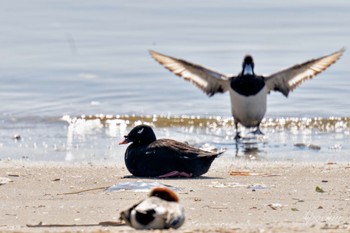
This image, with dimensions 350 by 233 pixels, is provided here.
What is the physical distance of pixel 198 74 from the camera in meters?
17.4

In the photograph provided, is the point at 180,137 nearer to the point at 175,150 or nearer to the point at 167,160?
the point at 175,150

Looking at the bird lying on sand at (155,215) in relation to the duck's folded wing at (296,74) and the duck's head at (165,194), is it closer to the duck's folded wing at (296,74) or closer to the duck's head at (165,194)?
the duck's head at (165,194)

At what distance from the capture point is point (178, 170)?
423 inches

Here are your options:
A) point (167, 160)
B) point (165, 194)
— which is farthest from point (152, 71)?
point (165, 194)

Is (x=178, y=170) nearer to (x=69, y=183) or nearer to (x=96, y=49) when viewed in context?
(x=69, y=183)

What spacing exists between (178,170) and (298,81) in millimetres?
6659

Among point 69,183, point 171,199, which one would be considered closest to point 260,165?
point 69,183

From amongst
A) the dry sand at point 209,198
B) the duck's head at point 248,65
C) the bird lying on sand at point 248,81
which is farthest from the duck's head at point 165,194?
the duck's head at point 248,65

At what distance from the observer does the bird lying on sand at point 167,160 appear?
10719 millimetres

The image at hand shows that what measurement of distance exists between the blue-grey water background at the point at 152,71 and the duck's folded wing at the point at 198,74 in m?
0.31

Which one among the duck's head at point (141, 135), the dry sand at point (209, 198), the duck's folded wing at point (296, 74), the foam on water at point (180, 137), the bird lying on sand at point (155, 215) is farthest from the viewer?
the duck's folded wing at point (296, 74)

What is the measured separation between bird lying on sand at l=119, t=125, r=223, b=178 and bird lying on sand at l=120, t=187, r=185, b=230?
330 cm

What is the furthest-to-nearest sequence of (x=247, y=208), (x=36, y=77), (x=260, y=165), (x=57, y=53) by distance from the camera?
(x=57, y=53)
(x=36, y=77)
(x=260, y=165)
(x=247, y=208)

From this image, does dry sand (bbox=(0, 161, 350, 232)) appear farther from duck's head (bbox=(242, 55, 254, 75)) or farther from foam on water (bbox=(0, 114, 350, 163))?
duck's head (bbox=(242, 55, 254, 75))
